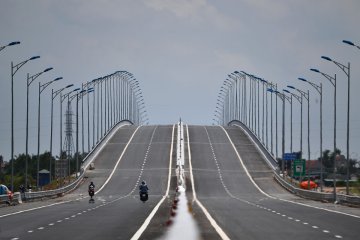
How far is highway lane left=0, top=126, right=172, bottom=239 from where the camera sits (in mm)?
37656

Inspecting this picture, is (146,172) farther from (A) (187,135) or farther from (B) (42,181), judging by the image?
(A) (187,135)

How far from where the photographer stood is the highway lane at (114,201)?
3766 centimetres

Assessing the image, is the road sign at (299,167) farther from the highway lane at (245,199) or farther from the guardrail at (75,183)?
the guardrail at (75,183)

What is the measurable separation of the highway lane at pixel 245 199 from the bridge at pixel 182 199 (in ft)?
0.15

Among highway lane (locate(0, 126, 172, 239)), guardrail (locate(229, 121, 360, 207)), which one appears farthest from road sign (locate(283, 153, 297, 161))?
highway lane (locate(0, 126, 172, 239))

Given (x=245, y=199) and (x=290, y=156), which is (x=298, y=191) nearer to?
(x=245, y=199)

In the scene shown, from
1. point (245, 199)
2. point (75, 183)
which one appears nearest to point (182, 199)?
point (245, 199)

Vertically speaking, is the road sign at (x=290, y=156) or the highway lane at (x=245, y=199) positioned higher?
the road sign at (x=290, y=156)

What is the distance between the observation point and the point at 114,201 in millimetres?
79750

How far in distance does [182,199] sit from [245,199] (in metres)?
8.40

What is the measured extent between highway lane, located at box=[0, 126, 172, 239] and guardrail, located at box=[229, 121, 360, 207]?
534 inches

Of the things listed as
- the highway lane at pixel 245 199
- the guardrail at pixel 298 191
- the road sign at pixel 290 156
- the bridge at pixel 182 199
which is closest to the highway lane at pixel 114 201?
the bridge at pixel 182 199

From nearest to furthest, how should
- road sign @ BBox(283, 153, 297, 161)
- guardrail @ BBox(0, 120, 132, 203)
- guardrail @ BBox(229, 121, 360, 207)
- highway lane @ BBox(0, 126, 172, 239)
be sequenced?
1. highway lane @ BBox(0, 126, 172, 239)
2. guardrail @ BBox(229, 121, 360, 207)
3. guardrail @ BBox(0, 120, 132, 203)
4. road sign @ BBox(283, 153, 297, 161)

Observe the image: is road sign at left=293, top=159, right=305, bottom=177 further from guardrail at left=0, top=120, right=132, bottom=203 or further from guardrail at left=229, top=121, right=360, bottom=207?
guardrail at left=0, top=120, right=132, bottom=203
